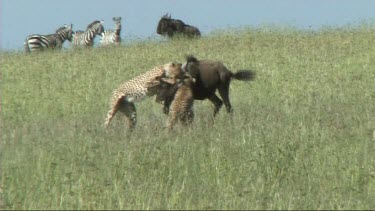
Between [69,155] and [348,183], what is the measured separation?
7.88 ft

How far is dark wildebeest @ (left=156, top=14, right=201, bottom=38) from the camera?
984 inches

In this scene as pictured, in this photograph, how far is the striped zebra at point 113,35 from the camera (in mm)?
26284

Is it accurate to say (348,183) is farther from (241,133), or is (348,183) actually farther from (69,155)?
(69,155)

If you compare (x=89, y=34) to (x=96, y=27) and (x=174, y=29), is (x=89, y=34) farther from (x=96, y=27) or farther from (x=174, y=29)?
(x=174, y=29)

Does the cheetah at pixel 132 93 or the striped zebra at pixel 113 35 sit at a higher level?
the cheetah at pixel 132 93

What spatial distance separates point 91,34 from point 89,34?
85 millimetres

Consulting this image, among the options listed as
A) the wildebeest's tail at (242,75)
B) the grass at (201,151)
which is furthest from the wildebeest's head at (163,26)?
the wildebeest's tail at (242,75)

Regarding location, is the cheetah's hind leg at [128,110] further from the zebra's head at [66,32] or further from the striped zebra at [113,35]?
the zebra's head at [66,32]

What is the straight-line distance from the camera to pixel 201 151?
8117mm

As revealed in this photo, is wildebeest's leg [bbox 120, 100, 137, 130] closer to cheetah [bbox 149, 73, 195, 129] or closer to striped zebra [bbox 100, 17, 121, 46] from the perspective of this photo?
cheetah [bbox 149, 73, 195, 129]

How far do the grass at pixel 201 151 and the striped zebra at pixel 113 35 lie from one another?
33.3 feet

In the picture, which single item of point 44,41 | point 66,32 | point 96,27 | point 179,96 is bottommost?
point 44,41

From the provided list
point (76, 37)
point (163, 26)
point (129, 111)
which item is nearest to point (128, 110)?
point (129, 111)

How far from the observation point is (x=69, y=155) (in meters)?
7.46
